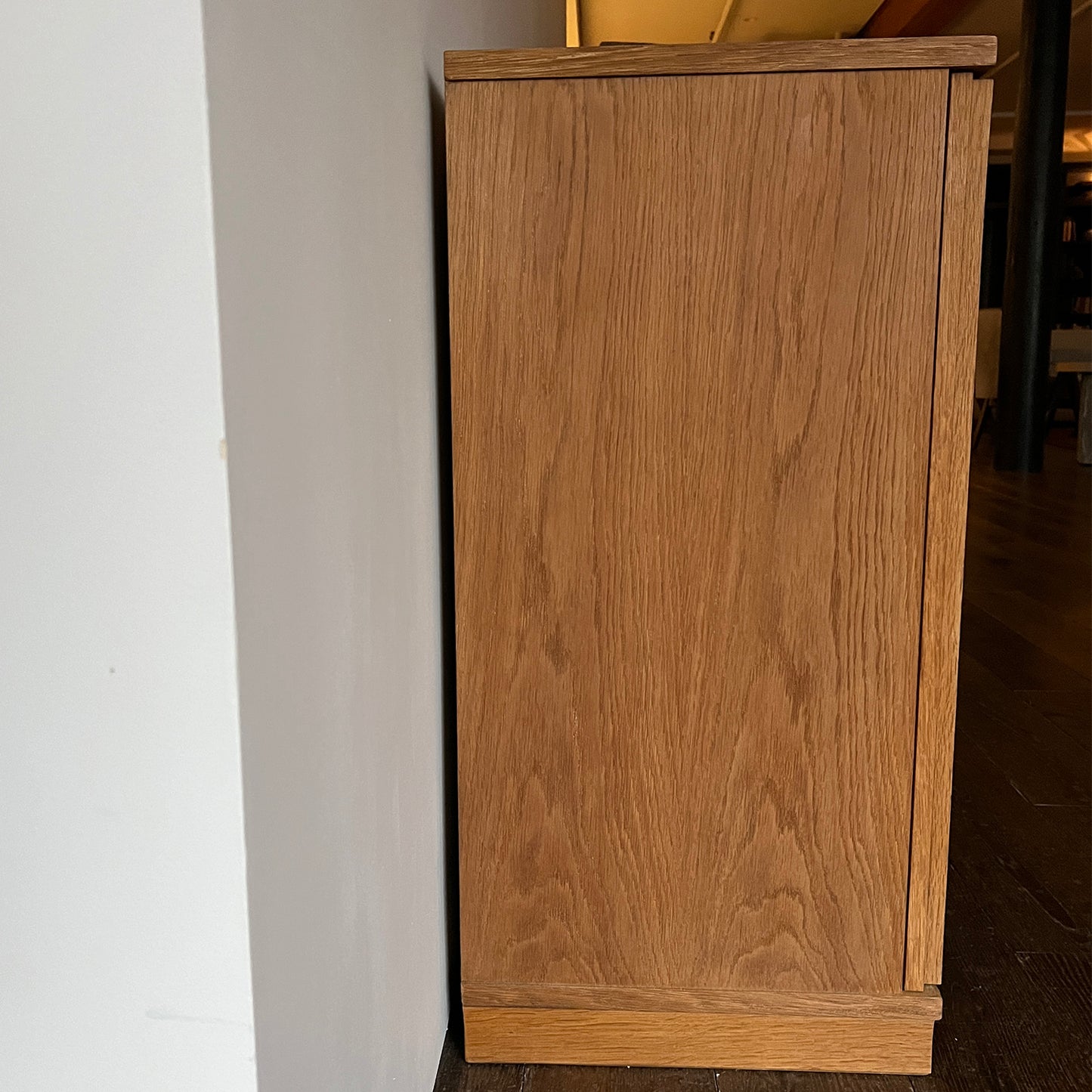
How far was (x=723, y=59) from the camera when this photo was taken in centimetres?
100

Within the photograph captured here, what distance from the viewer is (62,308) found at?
495 millimetres

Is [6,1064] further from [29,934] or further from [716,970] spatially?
[716,970]

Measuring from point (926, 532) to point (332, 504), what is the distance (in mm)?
621

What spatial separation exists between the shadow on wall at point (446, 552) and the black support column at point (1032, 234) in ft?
21.6

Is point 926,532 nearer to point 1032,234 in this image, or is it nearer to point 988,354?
point 1032,234

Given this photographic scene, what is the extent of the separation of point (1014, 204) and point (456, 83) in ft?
22.9

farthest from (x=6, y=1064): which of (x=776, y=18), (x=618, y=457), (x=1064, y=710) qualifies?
(x=776, y=18)

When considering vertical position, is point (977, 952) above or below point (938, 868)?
below

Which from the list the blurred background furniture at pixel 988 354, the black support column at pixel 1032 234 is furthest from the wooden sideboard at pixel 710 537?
the blurred background furniture at pixel 988 354

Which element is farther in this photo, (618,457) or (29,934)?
(618,457)

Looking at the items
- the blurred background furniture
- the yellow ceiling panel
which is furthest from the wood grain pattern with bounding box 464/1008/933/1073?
the blurred background furniture

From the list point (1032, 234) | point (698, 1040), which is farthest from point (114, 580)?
point (1032, 234)

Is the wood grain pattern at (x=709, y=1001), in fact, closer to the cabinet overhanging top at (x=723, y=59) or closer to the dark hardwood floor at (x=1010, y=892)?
the dark hardwood floor at (x=1010, y=892)

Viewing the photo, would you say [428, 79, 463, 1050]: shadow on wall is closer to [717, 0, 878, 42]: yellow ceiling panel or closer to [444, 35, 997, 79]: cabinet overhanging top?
[444, 35, 997, 79]: cabinet overhanging top
